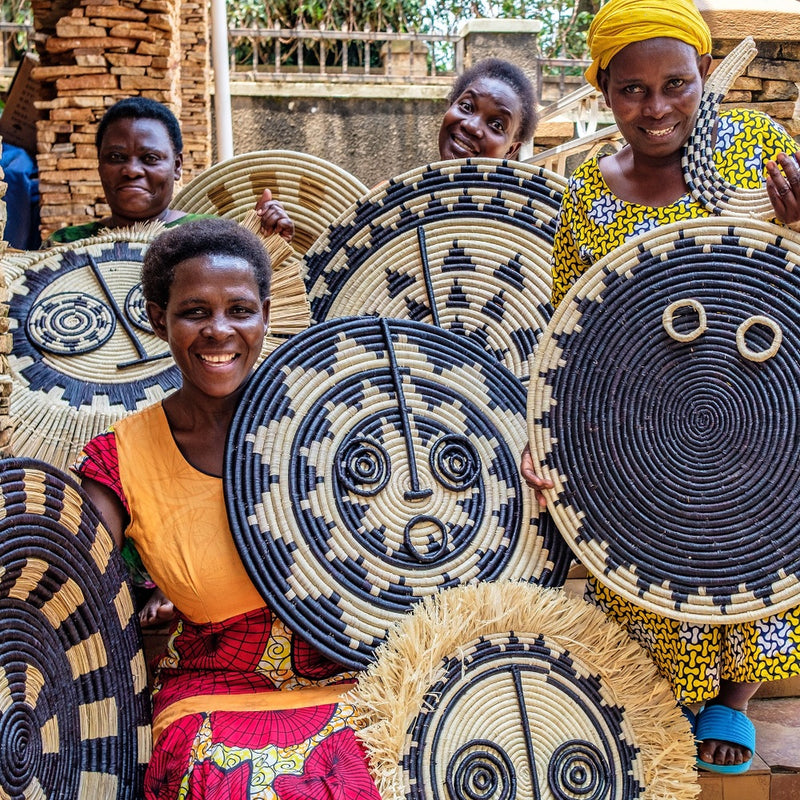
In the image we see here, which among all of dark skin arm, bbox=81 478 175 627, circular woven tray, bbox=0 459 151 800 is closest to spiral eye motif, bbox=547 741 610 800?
circular woven tray, bbox=0 459 151 800

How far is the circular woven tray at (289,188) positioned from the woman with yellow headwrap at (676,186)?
1325 millimetres

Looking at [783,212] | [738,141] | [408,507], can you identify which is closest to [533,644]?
[408,507]

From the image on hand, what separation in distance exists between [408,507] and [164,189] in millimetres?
1619

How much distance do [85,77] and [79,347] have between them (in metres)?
2.87

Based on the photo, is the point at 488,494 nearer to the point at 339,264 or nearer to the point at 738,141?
the point at 738,141

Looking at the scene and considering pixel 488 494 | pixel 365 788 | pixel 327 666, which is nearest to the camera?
pixel 365 788

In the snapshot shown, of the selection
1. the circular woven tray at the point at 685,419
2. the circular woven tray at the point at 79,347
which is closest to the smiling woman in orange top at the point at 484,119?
the circular woven tray at the point at 79,347

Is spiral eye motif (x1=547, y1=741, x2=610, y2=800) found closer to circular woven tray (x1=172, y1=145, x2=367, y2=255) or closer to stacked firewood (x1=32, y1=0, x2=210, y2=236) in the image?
circular woven tray (x1=172, y1=145, x2=367, y2=255)

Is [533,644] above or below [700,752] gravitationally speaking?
above

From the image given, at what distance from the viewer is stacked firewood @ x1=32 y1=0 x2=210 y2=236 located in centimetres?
515

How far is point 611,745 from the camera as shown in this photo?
1.94m

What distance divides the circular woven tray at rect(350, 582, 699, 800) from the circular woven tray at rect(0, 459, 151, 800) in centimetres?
45

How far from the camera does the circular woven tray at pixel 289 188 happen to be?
3.35m

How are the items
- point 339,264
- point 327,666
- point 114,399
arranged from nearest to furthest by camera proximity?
point 327,666
point 114,399
point 339,264
